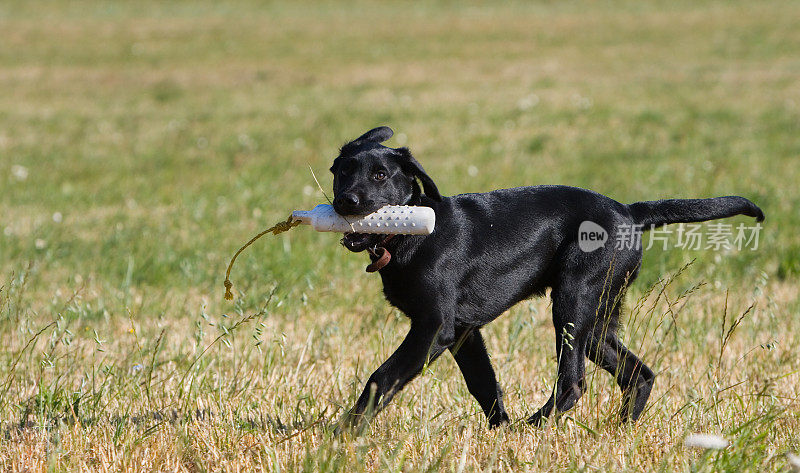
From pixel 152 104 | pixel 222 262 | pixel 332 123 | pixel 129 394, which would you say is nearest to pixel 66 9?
pixel 152 104

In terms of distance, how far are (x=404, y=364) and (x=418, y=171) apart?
73cm

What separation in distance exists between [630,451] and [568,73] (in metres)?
18.3

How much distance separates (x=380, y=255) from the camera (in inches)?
129

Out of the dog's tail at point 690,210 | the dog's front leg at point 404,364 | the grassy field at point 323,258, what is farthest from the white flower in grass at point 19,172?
the dog's tail at point 690,210

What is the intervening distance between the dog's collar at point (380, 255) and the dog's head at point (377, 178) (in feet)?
0.14

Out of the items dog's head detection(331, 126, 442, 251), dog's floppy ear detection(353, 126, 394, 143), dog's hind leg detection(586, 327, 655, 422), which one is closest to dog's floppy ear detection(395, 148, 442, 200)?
dog's head detection(331, 126, 442, 251)

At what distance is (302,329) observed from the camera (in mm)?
4859

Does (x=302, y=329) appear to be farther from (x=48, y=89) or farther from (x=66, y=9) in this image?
(x=66, y=9)

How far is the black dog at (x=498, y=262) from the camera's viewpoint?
327 centimetres

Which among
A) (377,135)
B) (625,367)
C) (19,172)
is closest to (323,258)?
(377,135)

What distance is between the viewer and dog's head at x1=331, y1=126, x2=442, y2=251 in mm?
3213

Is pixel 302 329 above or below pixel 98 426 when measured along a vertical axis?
below

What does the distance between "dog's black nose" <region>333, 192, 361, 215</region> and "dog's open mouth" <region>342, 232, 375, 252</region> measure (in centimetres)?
10

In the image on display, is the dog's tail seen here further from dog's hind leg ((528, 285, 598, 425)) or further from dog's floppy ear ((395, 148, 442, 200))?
dog's floppy ear ((395, 148, 442, 200))
